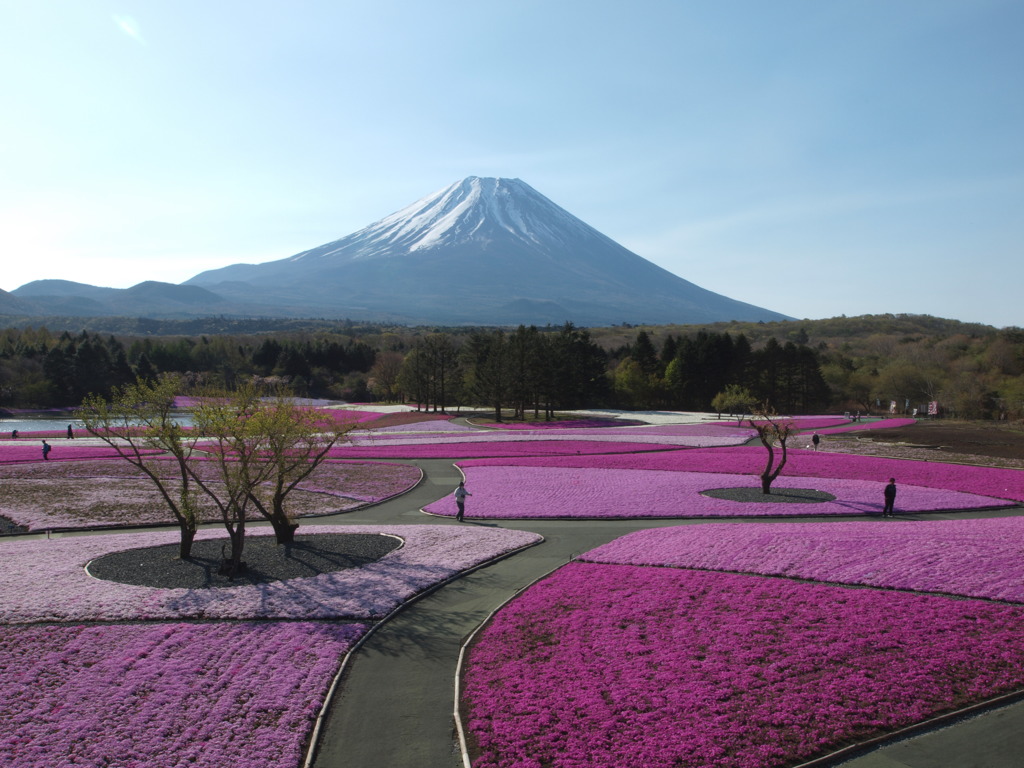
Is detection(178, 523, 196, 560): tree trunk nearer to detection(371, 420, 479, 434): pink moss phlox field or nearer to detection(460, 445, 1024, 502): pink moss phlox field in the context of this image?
detection(460, 445, 1024, 502): pink moss phlox field

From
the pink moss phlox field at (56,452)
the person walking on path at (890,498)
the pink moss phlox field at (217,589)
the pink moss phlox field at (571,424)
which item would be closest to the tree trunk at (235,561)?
the pink moss phlox field at (217,589)

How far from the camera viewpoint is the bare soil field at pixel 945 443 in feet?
139

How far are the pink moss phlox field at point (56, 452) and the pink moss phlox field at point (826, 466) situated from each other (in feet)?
81.7

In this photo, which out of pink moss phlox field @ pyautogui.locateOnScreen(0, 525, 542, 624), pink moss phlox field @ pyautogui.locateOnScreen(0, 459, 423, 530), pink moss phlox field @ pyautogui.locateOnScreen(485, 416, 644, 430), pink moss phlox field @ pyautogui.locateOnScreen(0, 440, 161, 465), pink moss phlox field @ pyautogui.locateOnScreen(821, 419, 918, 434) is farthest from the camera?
pink moss phlox field @ pyautogui.locateOnScreen(485, 416, 644, 430)

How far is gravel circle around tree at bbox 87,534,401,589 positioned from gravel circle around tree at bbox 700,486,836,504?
625 inches

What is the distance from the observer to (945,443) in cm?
4891

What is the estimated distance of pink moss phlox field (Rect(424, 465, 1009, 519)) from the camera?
27.6 meters

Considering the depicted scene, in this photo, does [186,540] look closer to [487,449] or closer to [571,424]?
[487,449]

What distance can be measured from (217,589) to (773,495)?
23.8 meters

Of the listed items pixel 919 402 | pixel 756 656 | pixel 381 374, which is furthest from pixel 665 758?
pixel 381 374

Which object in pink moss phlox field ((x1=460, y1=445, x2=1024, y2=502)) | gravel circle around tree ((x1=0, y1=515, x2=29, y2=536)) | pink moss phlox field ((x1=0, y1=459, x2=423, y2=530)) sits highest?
pink moss phlox field ((x1=460, y1=445, x2=1024, y2=502))

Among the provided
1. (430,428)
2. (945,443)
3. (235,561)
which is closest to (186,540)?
(235,561)

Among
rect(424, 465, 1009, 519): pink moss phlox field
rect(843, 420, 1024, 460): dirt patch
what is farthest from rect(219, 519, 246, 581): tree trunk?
rect(843, 420, 1024, 460): dirt patch

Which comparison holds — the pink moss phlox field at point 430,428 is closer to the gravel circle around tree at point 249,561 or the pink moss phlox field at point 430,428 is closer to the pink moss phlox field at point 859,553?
the gravel circle around tree at point 249,561
